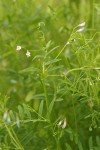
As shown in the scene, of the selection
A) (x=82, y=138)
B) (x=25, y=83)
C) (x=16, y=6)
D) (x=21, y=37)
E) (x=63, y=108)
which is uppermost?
(x=16, y=6)

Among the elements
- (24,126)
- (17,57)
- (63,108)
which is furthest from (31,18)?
(24,126)

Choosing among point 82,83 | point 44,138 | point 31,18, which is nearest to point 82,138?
point 44,138

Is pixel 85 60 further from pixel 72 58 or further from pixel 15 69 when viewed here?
pixel 15 69

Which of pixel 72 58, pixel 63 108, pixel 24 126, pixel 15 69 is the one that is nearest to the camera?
pixel 24 126

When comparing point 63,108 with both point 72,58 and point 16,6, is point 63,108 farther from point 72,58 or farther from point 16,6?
point 16,6

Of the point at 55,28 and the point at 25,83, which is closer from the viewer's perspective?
the point at 25,83

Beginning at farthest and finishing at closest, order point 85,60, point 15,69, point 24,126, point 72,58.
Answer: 1. point 15,69
2. point 72,58
3. point 24,126
4. point 85,60

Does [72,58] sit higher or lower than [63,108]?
higher
